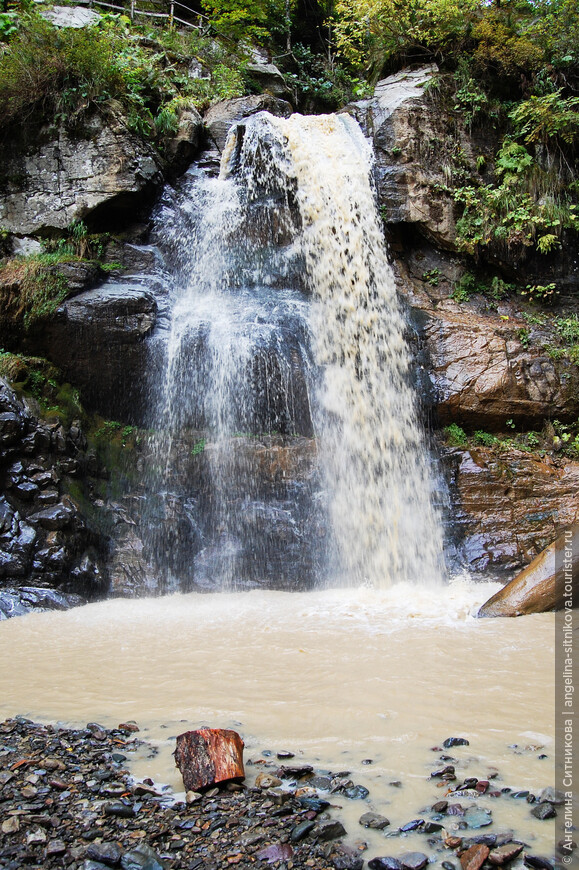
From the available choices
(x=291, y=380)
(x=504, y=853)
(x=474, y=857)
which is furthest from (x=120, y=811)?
(x=291, y=380)

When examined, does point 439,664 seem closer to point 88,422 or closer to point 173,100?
point 88,422

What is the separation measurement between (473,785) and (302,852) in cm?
82

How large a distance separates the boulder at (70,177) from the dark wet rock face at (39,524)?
166 inches

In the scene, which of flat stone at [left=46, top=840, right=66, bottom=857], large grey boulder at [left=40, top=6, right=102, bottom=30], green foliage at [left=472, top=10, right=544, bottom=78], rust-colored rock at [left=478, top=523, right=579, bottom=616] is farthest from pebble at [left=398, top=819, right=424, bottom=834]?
large grey boulder at [left=40, top=6, right=102, bottom=30]

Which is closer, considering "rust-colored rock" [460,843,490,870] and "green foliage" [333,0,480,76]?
"rust-colored rock" [460,843,490,870]

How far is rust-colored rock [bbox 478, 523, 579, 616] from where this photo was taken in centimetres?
550

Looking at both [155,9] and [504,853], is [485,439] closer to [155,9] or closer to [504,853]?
[504,853]

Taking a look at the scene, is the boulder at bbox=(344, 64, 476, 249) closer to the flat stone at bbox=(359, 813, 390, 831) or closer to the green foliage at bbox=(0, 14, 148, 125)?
the green foliage at bbox=(0, 14, 148, 125)

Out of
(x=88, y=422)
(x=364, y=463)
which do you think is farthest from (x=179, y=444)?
(x=364, y=463)

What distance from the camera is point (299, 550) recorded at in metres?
7.92

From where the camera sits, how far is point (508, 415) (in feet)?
30.1

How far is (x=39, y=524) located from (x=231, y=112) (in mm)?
10325

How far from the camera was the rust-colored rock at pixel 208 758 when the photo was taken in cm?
225

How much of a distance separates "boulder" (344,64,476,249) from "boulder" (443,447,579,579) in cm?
478
